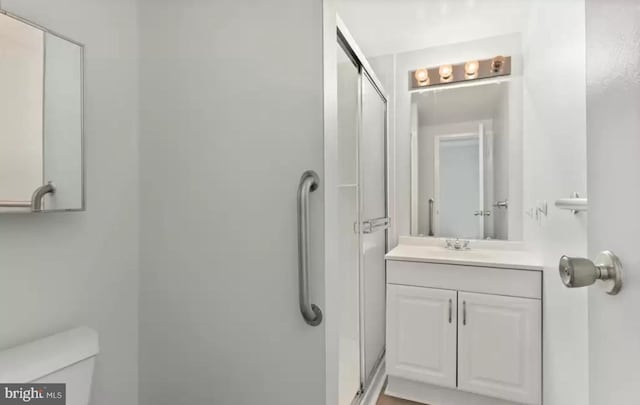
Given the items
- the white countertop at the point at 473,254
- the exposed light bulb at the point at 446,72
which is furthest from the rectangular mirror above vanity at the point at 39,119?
the exposed light bulb at the point at 446,72

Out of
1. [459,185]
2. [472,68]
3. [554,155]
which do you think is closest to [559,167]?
[554,155]

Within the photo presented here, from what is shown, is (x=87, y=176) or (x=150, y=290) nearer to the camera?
(x=87, y=176)

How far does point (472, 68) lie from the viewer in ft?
7.41

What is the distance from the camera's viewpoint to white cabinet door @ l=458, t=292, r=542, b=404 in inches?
63.2

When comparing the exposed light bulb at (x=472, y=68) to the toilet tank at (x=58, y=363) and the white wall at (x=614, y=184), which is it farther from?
the toilet tank at (x=58, y=363)

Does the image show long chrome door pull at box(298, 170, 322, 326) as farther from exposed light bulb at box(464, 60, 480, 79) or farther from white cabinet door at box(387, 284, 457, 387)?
exposed light bulb at box(464, 60, 480, 79)

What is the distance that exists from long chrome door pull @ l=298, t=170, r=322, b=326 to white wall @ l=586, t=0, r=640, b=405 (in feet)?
2.07

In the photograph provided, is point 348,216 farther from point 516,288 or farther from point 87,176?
point 87,176

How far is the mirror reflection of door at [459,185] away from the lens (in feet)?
7.46

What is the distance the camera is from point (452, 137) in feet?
7.73

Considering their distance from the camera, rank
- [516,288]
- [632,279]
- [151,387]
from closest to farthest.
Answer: [632,279] → [151,387] → [516,288]

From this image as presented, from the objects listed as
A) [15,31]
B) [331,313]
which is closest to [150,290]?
[331,313]

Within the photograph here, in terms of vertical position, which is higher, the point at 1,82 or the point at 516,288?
the point at 1,82

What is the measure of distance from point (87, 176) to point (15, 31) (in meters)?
0.43
